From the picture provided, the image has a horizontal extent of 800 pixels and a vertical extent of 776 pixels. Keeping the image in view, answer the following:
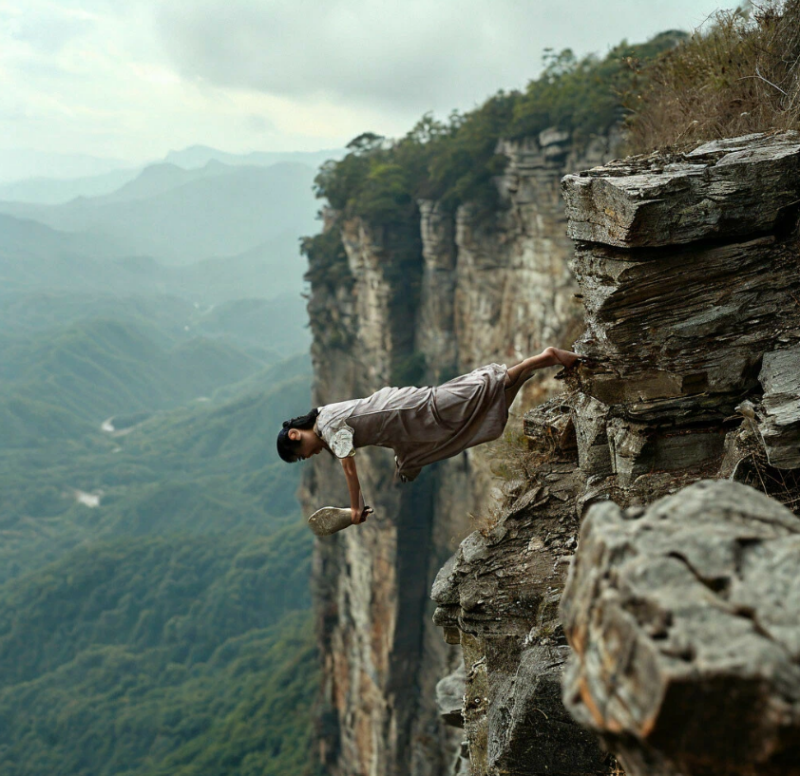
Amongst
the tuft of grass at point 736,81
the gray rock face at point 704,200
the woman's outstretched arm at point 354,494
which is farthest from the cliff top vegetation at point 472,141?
the woman's outstretched arm at point 354,494

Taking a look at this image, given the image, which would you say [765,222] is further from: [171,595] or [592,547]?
[171,595]

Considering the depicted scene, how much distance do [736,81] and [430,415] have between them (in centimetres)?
508

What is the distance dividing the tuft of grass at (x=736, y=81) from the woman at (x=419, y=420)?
10.3 feet

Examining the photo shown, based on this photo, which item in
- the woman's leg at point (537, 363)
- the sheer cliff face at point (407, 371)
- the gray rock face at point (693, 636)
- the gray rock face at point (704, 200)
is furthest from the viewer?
the sheer cliff face at point (407, 371)

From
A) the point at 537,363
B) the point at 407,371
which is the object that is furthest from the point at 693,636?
the point at 407,371

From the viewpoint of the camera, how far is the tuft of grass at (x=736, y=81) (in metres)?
7.04

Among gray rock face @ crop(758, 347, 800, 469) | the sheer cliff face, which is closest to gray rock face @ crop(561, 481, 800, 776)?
gray rock face @ crop(758, 347, 800, 469)

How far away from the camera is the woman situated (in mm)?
5492

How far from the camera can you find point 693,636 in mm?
2164

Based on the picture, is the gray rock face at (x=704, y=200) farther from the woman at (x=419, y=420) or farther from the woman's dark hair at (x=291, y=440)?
the woman's dark hair at (x=291, y=440)

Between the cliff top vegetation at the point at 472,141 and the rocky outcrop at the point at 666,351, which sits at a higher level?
the cliff top vegetation at the point at 472,141

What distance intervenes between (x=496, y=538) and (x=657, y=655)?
13.9ft

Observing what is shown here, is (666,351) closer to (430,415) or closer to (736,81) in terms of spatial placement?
(430,415)

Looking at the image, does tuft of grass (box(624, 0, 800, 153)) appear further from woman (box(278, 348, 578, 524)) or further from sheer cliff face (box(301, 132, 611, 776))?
sheer cliff face (box(301, 132, 611, 776))
